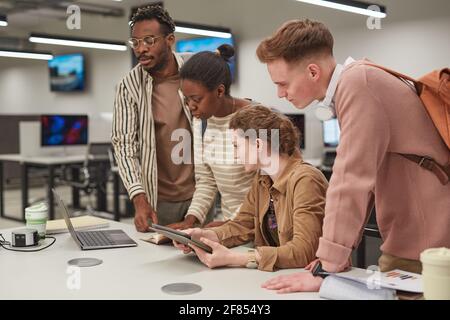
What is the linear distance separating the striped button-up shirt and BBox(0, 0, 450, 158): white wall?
2.27 m

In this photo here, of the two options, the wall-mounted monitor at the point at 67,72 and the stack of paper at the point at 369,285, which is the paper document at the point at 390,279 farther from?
the wall-mounted monitor at the point at 67,72

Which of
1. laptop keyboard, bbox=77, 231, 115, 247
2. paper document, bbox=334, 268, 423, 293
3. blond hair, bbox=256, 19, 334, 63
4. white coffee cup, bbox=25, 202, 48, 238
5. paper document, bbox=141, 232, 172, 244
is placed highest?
blond hair, bbox=256, 19, 334, 63

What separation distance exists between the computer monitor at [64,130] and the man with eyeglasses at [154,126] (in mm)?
4283

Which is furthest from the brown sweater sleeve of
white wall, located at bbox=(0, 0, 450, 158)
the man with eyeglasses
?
white wall, located at bbox=(0, 0, 450, 158)

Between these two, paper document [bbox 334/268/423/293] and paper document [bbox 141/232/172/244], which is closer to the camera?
paper document [bbox 334/268/423/293]

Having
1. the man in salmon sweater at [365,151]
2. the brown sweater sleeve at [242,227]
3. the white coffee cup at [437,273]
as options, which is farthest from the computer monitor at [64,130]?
the white coffee cup at [437,273]

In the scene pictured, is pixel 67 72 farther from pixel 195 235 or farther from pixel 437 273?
pixel 437 273

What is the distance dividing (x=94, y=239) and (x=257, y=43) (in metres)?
3.47

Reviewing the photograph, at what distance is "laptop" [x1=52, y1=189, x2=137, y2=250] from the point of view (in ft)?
5.92

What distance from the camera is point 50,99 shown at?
34.5 ft

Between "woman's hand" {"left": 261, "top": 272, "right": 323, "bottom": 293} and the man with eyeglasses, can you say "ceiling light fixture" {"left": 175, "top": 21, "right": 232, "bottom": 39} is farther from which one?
"woman's hand" {"left": 261, "top": 272, "right": 323, "bottom": 293}

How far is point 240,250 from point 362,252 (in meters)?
1.58

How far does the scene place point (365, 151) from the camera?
3.87 ft
